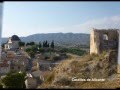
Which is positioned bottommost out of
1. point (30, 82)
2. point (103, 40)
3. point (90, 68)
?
point (30, 82)

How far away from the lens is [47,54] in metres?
18.2

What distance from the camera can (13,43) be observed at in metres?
20.2

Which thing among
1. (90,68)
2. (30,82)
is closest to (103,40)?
(90,68)

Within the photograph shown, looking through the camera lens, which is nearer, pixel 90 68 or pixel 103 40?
pixel 90 68

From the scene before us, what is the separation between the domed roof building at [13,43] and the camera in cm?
2008

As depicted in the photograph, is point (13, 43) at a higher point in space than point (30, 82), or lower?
higher

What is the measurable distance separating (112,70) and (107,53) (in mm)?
1179

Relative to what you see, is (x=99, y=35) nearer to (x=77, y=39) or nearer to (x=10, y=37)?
(x=77, y=39)

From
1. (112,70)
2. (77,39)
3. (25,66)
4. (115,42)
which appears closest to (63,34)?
(77,39)

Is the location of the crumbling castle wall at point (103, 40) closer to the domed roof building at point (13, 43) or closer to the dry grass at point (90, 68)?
the dry grass at point (90, 68)

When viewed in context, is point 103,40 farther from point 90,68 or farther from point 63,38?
point 63,38

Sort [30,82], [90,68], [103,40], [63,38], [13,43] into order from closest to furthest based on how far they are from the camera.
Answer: [90,68]
[30,82]
[103,40]
[63,38]
[13,43]

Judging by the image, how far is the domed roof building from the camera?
2008 cm

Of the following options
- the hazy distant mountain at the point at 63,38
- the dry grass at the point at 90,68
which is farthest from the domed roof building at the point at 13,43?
the dry grass at the point at 90,68
